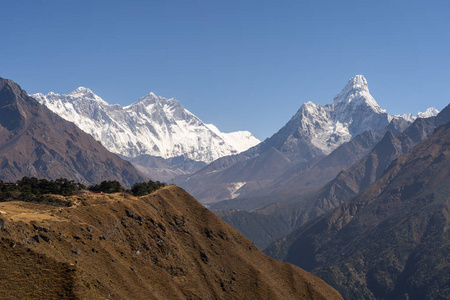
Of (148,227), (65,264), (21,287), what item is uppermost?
(148,227)

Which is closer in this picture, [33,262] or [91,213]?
[33,262]

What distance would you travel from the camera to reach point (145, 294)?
157250mm

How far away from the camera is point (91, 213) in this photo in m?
177

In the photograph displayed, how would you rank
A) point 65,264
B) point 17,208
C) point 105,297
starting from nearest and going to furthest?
point 65,264
point 105,297
point 17,208

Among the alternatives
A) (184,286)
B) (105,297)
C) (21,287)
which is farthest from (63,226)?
(184,286)

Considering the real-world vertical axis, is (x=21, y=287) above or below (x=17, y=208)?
below

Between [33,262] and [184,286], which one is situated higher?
[184,286]

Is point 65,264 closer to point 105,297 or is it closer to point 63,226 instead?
point 105,297

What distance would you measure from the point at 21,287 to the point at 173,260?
86685 millimetres

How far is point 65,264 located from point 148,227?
248 ft

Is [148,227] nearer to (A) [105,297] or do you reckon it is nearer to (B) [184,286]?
(B) [184,286]

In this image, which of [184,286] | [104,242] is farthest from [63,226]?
[184,286]

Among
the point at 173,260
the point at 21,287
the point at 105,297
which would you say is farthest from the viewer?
the point at 173,260

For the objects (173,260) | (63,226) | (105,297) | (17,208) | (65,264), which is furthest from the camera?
(173,260)
